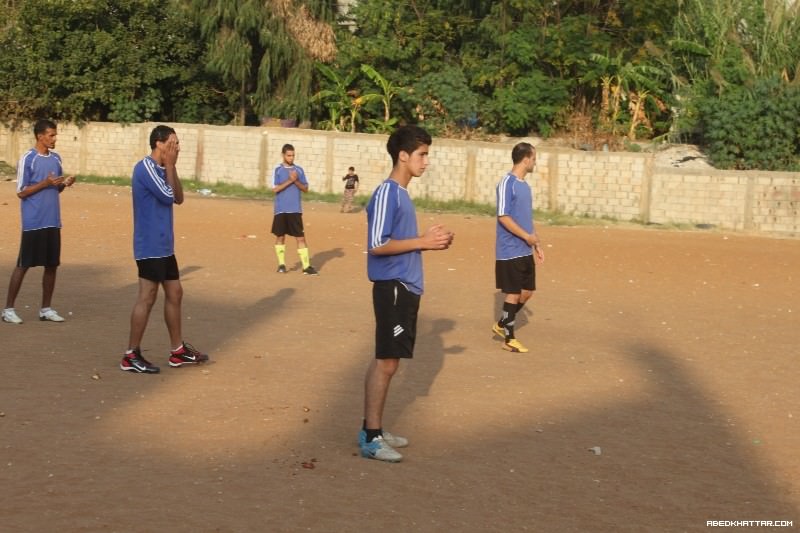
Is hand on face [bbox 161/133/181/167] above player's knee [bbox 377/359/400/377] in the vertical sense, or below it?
above

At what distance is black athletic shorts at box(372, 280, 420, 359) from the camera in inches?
271

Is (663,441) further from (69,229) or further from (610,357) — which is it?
(69,229)

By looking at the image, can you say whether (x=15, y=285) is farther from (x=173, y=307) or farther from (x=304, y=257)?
(x=304, y=257)

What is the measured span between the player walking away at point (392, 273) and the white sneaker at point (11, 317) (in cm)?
516

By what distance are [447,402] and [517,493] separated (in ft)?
7.32

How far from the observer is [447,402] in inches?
338

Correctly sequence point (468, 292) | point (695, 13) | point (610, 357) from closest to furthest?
point (610, 357) < point (468, 292) < point (695, 13)

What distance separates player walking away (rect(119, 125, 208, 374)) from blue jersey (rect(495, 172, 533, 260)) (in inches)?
114

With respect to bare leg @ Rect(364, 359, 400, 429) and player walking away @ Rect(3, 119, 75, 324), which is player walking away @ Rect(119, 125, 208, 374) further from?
bare leg @ Rect(364, 359, 400, 429)

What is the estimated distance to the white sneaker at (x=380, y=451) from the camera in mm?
6852

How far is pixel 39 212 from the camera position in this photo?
10945 mm

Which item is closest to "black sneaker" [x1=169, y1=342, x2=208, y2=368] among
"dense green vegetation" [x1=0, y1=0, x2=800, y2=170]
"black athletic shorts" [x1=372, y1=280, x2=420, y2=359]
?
"black athletic shorts" [x1=372, y1=280, x2=420, y2=359]

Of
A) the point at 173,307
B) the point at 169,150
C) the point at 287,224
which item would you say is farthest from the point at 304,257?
the point at 169,150

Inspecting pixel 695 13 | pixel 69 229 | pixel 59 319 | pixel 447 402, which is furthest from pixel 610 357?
pixel 695 13
